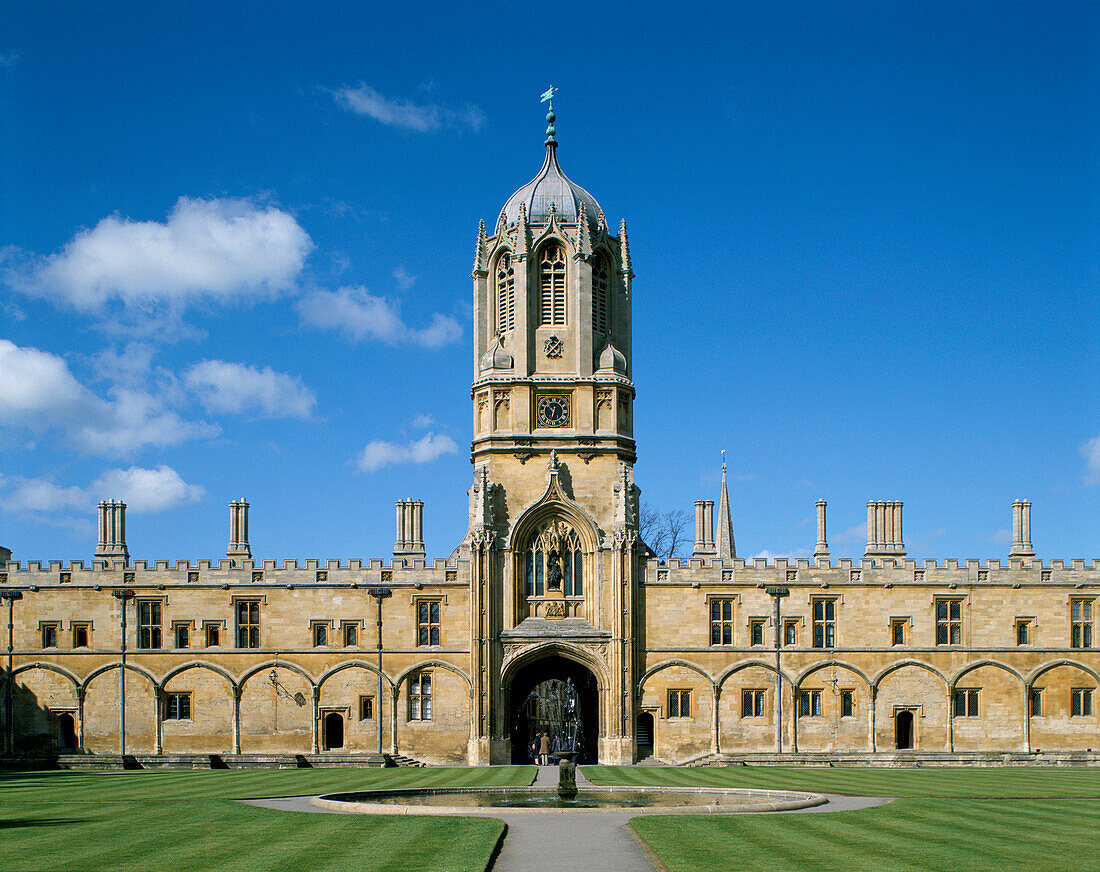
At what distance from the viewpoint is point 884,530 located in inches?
2283

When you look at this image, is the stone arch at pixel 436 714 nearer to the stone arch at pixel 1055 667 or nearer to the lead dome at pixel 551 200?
the lead dome at pixel 551 200

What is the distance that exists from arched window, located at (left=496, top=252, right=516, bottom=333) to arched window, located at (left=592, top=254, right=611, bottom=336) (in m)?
3.48

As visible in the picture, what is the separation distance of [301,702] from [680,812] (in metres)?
30.4

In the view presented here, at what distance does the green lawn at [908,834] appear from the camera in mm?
18938

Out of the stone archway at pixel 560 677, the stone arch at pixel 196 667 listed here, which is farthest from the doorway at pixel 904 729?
the stone arch at pixel 196 667

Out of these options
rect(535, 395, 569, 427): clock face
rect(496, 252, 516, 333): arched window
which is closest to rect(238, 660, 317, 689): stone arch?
rect(535, 395, 569, 427): clock face

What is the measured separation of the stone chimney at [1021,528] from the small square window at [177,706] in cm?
3572

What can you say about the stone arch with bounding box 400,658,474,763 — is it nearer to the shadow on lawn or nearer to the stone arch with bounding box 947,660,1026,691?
the stone arch with bounding box 947,660,1026,691

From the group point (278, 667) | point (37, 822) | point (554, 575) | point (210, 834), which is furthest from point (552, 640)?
point (210, 834)

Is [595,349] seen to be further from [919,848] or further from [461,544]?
[919,848]

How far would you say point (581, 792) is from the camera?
106ft

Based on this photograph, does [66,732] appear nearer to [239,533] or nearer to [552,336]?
[239,533]

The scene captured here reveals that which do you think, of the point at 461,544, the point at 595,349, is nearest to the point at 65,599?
the point at 461,544

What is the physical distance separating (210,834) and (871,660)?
3680cm
